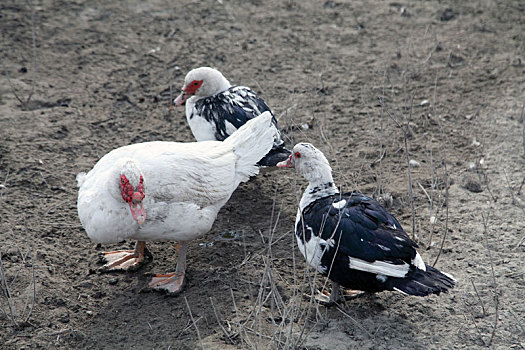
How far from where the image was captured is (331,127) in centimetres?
620

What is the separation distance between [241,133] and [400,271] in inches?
72.4

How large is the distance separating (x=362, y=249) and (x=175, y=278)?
56.6 inches

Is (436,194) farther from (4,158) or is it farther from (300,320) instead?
(4,158)

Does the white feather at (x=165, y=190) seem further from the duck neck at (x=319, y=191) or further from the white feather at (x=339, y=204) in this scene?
the white feather at (x=339, y=204)

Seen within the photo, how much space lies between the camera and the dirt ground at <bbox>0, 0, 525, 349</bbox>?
13.3ft

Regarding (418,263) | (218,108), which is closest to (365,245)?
(418,263)

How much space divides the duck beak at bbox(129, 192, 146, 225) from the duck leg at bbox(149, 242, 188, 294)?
566 millimetres

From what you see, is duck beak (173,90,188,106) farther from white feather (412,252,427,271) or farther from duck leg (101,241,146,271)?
white feather (412,252,427,271)

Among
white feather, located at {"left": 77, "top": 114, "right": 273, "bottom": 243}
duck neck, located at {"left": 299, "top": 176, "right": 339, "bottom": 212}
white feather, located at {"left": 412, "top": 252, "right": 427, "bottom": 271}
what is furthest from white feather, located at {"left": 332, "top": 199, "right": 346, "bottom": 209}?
white feather, located at {"left": 77, "top": 114, "right": 273, "bottom": 243}

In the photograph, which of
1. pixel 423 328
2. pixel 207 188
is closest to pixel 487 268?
pixel 423 328

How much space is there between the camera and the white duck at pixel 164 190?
13.6ft

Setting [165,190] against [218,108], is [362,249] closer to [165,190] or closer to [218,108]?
[165,190]

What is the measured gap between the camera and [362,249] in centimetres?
390

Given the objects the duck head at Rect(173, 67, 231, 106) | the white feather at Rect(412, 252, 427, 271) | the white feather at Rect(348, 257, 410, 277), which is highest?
the duck head at Rect(173, 67, 231, 106)
